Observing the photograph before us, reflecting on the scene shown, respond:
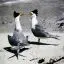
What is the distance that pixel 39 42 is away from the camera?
1876 mm

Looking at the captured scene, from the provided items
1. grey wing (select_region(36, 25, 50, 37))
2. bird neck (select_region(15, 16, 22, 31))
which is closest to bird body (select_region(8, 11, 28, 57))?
bird neck (select_region(15, 16, 22, 31))

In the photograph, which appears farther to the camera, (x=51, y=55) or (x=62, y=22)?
(x=62, y=22)

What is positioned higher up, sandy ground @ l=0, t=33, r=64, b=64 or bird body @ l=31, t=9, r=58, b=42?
bird body @ l=31, t=9, r=58, b=42

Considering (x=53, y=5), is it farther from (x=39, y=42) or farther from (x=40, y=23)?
(x=39, y=42)

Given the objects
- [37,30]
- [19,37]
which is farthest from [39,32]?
[19,37]

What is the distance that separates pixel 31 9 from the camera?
1.95 meters

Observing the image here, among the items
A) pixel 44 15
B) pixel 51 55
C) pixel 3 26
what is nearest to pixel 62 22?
pixel 44 15

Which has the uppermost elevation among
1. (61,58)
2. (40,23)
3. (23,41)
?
(40,23)

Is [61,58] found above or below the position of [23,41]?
below

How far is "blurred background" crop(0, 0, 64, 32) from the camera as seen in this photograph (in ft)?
6.31

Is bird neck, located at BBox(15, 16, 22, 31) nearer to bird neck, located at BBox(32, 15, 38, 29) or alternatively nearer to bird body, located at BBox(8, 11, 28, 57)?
bird body, located at BBox(8, 11, 28, 57)

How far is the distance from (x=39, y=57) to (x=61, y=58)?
15 cm

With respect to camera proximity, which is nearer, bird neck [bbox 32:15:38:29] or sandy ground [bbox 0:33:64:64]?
sandy ground [bbox 0:33:64:64]

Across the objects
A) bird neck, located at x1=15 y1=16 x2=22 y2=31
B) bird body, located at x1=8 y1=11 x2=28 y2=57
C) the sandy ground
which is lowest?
the sandy ground
